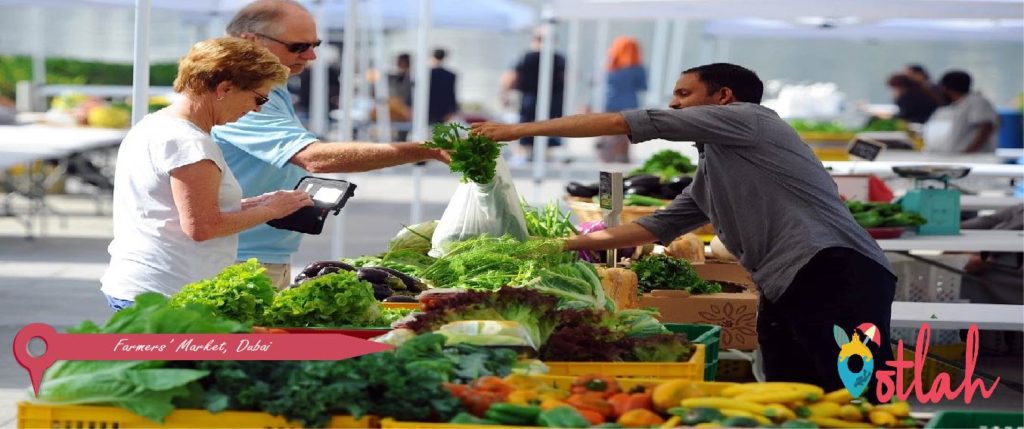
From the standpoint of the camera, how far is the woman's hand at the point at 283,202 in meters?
4.44

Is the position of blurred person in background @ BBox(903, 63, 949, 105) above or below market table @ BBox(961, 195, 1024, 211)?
above

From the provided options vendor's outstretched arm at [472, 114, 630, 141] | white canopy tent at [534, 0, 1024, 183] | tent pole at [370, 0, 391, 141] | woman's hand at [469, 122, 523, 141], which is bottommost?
tent pole at [370, 0, 391, 141]

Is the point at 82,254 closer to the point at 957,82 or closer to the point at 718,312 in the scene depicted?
the point at 718,312

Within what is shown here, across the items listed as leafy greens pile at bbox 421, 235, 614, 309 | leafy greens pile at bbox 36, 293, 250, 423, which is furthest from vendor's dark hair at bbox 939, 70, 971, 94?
leafy greens pile at bbox 36, 293, 250, 423

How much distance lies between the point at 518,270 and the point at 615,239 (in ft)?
1.86

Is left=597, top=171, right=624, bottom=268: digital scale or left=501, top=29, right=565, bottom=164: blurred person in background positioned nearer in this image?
left=597, top=171, right=624, bottom=268: digital scale

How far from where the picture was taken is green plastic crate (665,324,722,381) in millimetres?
4184

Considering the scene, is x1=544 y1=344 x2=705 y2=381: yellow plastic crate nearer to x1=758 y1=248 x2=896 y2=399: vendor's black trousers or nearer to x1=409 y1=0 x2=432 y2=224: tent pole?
x1=758 y1=248 x2=896 y2=399: vendor's black trousers

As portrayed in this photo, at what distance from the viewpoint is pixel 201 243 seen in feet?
14.3

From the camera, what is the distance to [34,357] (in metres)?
3.27

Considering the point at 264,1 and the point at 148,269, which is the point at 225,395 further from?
the point at 264,1

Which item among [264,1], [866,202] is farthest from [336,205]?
[866,202]

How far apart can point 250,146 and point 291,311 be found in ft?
3.65

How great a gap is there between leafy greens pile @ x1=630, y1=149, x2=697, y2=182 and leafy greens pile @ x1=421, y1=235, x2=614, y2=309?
3.45 meters
